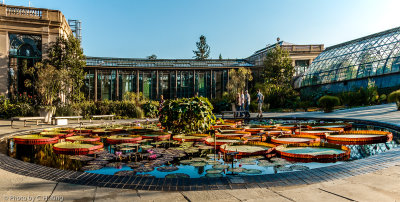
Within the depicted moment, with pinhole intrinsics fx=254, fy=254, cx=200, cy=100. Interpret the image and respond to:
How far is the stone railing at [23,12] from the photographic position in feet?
59.7

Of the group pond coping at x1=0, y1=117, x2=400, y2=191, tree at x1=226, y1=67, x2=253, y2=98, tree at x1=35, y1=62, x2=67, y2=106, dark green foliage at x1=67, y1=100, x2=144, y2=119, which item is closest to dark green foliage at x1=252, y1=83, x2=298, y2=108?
tree at x1=226, y1=67, x2=253, y2=98

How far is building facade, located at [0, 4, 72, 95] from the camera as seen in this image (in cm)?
1792

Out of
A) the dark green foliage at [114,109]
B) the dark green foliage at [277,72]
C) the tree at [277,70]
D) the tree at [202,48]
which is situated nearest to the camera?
the dark green foliage at [114,109]

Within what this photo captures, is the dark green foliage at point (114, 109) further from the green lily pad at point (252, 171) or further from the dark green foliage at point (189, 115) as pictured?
the green lily pad at point (252, 171)

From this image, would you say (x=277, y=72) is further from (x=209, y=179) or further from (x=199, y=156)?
(x=209, y=179)

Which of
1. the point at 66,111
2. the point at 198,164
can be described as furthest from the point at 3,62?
the point at 198,164

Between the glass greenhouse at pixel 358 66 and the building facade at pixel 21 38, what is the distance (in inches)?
948

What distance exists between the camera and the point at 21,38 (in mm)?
18531

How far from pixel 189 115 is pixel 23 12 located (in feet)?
61.1

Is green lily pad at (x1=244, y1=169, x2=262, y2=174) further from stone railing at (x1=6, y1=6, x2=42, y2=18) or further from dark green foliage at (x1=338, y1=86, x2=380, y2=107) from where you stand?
stone railing at (x1=6, y1=6, x2=42, y2=18)

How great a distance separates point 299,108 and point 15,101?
21.7m

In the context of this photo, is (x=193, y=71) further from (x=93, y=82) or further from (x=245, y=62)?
(x=93, y=82)

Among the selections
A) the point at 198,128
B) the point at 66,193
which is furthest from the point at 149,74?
the point at 66,193

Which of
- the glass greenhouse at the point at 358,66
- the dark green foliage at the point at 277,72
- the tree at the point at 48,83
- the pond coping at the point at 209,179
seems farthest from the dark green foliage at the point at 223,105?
the pond coping at the point at 209,179
